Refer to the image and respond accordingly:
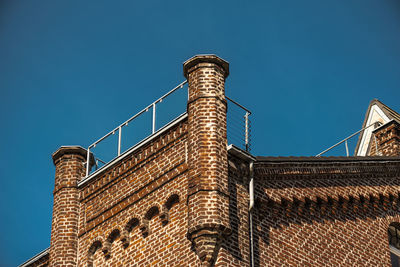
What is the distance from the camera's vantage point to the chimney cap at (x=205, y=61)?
20.2 m

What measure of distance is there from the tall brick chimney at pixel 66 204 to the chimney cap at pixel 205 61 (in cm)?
481

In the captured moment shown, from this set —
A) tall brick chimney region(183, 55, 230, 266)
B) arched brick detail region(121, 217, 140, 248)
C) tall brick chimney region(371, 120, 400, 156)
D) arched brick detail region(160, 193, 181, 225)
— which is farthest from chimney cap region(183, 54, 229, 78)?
tall brick chimney region(371, 120, 400, 156)

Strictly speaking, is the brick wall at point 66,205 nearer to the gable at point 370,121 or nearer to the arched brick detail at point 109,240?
the arched brick detail at point 109,240

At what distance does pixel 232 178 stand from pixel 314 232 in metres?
2.89

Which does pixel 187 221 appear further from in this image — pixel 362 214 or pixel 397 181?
pixel 397 181

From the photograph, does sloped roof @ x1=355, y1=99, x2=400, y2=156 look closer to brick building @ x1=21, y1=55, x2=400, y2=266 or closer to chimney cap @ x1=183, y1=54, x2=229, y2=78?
brick building @ x1=21, y1=55, x2=400, y2=266

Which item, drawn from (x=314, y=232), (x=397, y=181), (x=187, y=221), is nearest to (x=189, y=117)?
(x=187, y=221)

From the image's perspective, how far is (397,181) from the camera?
23312mm

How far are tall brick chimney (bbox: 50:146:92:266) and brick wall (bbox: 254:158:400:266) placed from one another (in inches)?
225

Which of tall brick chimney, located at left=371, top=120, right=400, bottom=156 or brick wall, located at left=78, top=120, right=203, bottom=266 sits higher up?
tall brick chimney, located at left=371, top=120, right=400, bottom=156

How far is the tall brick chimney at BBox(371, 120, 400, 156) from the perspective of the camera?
90.8 feet

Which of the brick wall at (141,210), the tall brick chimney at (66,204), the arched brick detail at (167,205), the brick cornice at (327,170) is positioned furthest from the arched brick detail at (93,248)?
the brick cornice at (327,170)

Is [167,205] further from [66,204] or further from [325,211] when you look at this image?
[325,211]

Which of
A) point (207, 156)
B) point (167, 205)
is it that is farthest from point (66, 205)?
point (207, 156)
